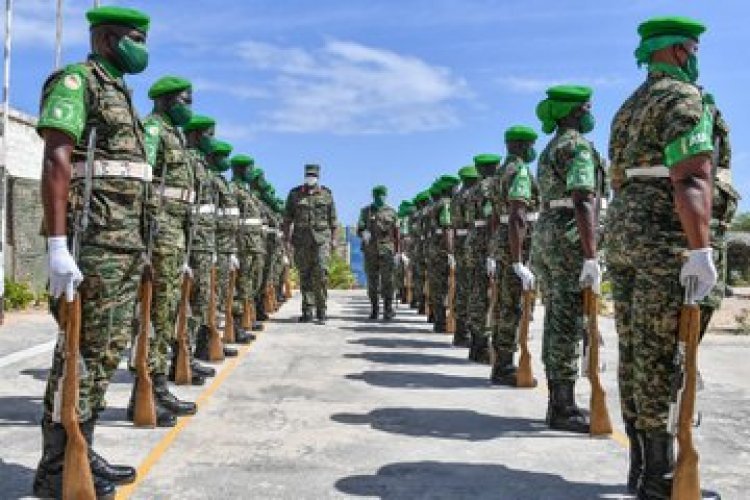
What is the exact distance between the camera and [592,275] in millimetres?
5574

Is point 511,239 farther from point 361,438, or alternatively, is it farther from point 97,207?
point 97,207

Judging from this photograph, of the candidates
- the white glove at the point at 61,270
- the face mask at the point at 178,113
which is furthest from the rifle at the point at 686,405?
the face mask at the point at 178,113

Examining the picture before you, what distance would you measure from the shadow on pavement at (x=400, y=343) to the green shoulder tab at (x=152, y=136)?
5.75m

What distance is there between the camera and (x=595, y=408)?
5695 millimetres

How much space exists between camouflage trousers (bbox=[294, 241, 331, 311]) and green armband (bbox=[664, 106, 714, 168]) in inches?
402

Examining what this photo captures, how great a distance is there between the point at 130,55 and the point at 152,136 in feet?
4.61

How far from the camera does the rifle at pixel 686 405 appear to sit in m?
3.79

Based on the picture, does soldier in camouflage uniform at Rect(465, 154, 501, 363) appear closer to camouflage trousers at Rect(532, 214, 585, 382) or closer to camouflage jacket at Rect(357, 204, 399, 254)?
camouflage trousers at Rect(532, 214, 585, 382)

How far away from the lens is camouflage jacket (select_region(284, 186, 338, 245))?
13898 millimetres

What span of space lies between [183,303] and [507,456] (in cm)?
340

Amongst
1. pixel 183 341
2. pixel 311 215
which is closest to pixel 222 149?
pixel 183 341

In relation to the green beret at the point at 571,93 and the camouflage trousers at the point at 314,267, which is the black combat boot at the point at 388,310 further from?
the green beret at the point at 571,93

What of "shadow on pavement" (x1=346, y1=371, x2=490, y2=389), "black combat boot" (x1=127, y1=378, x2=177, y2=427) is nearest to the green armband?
"black combat boot" (x1=127, y1=378, x2=177, y2=427)

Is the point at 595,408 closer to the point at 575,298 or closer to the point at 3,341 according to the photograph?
the point at 575,298
